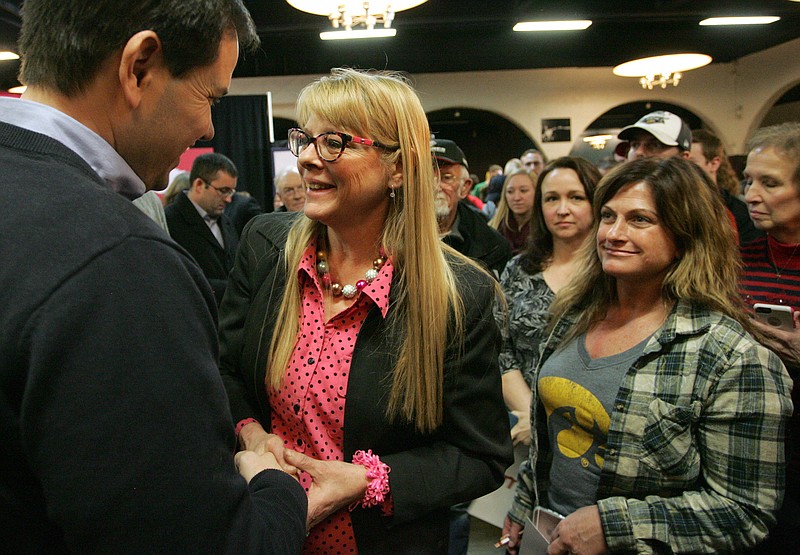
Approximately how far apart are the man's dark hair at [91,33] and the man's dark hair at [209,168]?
371cm

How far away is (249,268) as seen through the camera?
58.1 inches

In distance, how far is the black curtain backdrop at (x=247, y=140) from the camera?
8.38 metres

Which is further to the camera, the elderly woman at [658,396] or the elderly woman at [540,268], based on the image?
the elderly woman at [540,268]

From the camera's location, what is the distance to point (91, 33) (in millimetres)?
681

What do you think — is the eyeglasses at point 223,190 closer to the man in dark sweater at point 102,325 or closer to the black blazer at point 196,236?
the black blazer at point 196,236

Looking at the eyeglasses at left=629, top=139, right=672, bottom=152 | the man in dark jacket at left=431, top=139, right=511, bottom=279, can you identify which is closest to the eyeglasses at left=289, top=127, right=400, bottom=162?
the man in dark jacket at left=431, top=139, right=511, bottom=279

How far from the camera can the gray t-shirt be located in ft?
5.27

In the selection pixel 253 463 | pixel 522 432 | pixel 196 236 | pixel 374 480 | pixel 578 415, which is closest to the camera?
pixel 253 463

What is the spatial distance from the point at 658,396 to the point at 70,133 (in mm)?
1363

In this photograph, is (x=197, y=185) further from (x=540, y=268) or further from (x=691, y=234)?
(x=691, y=234)

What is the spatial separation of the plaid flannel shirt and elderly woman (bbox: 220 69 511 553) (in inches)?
14.9

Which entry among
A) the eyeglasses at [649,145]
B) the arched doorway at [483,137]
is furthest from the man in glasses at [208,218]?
the arched doorway at [483,137]

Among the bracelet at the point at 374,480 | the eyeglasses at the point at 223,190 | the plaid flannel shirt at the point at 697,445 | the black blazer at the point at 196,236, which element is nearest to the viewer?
the bracelet at the point at 374,480

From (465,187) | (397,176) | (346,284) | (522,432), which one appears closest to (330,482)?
Result: (346,284)
